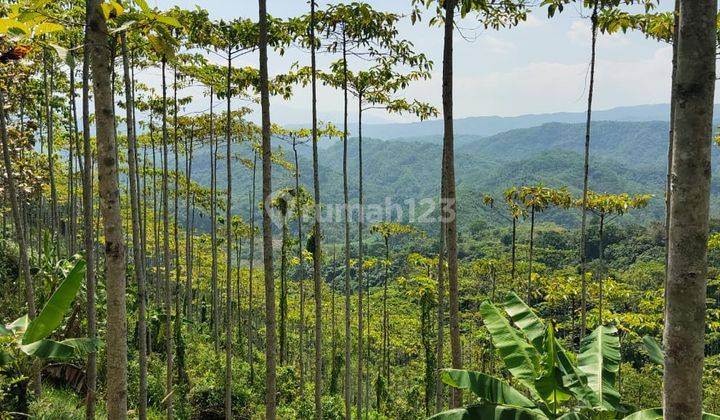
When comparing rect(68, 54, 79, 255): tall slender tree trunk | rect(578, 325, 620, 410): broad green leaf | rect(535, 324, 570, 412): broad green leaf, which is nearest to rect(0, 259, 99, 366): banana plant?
rect(535, 324, 570, 412): broad green leaf

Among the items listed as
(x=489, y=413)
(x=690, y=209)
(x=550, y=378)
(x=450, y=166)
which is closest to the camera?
(x=690, y=209)

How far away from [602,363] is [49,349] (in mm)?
5942

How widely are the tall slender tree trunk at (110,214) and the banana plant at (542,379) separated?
2.93 meters

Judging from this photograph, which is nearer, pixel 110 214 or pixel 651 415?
pixel 110 214

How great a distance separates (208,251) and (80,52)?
104 feet

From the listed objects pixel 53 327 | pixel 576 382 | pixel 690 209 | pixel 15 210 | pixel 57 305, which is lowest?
pixel 576 382

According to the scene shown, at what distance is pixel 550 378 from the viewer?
4957 mm

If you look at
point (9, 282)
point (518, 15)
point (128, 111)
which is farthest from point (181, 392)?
→ point (518, 15)

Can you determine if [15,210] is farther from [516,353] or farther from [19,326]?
[516,353]

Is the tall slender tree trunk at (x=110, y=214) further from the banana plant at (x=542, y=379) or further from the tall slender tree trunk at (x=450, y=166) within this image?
the tall slender tree trunk at (x=450, y=166)

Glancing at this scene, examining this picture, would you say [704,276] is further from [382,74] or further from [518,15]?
[382,74]

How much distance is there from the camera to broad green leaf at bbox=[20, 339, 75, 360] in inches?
199

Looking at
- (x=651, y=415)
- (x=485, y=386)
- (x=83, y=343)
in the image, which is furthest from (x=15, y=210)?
(x=651, y=415)

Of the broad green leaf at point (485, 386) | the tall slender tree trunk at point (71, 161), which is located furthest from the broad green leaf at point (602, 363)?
the tall slender tree trunk at point (71, 161)
